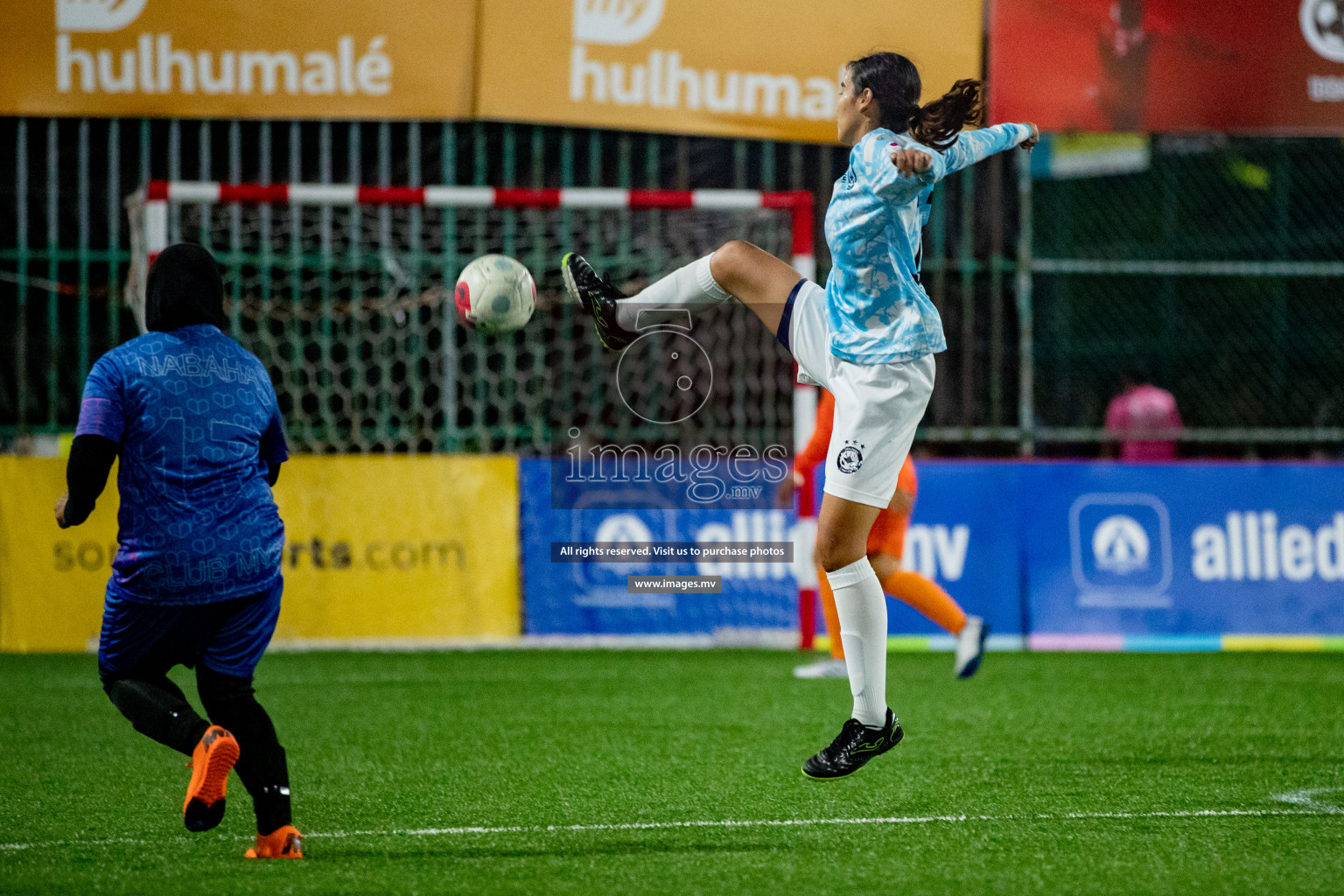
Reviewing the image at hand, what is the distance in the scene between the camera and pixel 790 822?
4684mm

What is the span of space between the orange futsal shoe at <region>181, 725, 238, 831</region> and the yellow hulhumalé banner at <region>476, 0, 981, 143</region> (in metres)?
6.32

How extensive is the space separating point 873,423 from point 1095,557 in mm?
5607

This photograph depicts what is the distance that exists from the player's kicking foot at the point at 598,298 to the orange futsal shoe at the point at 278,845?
76.6 inches

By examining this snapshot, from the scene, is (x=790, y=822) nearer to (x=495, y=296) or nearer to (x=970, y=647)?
(x=495, y=296)

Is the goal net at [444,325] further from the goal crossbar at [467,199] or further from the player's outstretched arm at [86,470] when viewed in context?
the player's outstretched arm at [86,470]

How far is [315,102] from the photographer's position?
31.2 ft

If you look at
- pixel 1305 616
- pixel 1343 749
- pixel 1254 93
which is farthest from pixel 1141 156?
pixel 1343 749

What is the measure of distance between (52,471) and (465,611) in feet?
8.54

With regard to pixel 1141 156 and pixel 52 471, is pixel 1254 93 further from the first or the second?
pixel 52 471

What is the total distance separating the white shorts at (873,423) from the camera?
4.54 meters

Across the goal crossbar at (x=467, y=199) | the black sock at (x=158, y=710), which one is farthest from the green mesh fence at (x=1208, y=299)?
Result: the black sock at (x=158, y=710)

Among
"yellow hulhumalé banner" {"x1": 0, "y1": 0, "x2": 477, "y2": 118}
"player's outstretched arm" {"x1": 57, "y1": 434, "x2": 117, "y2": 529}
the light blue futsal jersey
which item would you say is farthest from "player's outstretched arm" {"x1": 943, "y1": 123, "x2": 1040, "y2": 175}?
"yellow hulhumalé banner" {"x1": 0, "y1": 0, "x2": 477, "y2": 118}

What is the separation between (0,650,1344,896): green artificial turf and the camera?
3.98 metres

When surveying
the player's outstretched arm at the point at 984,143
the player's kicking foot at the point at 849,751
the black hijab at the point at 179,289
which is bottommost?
the player's kicking foot at the point at 849,751
